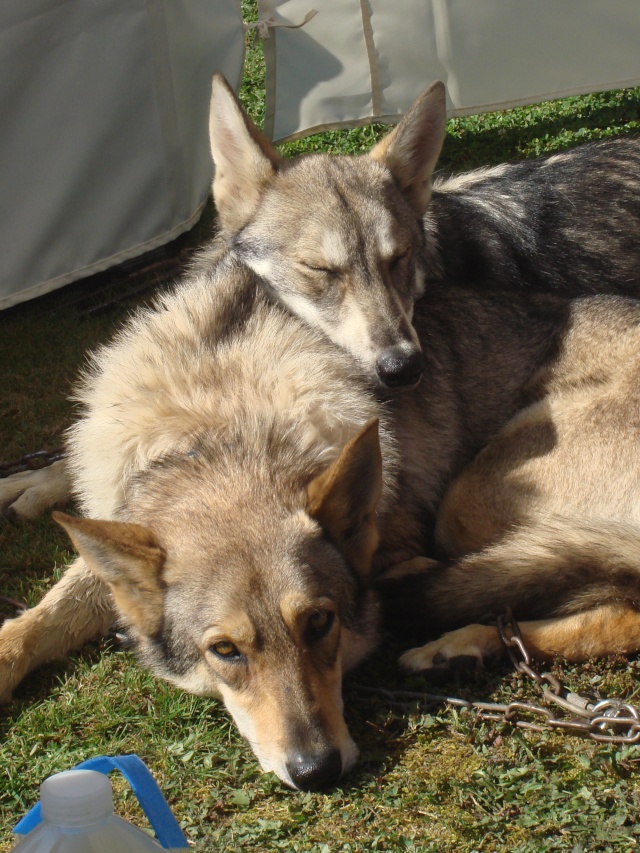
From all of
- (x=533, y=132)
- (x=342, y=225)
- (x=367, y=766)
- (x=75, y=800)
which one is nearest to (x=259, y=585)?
(x=367, y=766)

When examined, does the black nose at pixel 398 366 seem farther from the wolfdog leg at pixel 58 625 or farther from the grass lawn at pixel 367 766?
the wolfdog leg at pixel 58 625

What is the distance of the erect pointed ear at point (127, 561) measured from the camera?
2.79 metres

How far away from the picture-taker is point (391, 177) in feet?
16.1

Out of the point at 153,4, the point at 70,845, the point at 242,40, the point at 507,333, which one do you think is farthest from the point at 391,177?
the point at 70,845

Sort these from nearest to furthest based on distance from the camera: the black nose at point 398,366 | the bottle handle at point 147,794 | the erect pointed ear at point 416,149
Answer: the bottle handle at point 147,794
the black nose at point 398,366
the erect pointed ear at point 416,149

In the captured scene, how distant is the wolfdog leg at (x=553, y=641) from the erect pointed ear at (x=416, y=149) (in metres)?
2.57

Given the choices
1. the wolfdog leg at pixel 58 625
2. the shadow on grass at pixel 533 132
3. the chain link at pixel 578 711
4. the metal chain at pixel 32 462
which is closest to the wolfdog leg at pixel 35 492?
the metal chain at pixel 32 462

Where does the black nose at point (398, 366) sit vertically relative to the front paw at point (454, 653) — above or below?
above

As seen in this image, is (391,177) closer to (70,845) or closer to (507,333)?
(507,333)

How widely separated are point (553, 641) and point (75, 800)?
81.5 inches

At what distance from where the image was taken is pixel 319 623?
2.90m

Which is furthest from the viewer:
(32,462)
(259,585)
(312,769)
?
(32,462)

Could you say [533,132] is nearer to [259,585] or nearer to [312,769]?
[259,585]

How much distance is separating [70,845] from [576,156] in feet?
17.5
